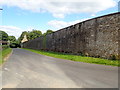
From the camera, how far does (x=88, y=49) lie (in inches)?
561

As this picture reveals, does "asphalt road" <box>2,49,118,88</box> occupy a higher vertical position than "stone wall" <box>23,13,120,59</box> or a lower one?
lower

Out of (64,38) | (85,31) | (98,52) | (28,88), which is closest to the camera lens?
(28,88)

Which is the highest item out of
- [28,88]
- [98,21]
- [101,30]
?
[98,21]

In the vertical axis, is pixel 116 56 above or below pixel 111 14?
below

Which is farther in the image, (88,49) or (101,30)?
(88,49)

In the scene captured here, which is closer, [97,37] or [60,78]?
[60,78]

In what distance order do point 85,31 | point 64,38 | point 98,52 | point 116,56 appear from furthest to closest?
point 64,38
point 85,31
point 98,52
point 116,56

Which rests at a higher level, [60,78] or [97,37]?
[97,37]

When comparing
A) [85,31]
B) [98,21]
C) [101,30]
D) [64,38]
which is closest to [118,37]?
[101,30]

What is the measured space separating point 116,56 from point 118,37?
1758 millimetres

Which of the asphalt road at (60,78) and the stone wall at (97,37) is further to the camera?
the stone wall at (97,37)

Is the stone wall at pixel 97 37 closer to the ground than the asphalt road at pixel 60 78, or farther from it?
farther from it

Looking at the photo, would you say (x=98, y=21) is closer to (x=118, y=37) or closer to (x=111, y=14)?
(x=111, y=14)

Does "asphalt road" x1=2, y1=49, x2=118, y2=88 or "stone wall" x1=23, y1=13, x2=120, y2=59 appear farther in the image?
"stone wall" x1=23, y1=13, x2=120, y2=59
